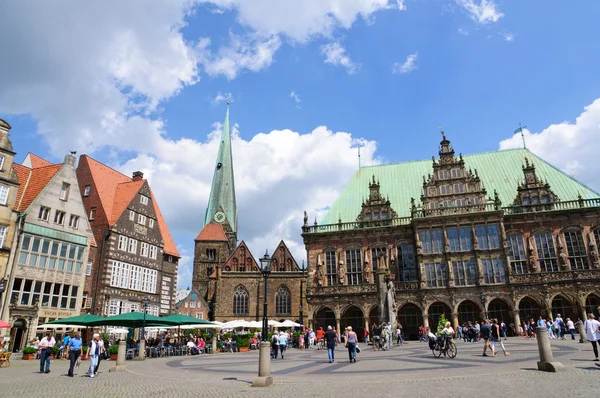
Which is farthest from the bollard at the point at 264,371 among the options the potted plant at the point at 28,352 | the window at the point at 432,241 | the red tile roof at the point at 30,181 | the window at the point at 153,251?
the window at the point at 432,241

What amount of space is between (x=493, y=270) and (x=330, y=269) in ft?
52.3

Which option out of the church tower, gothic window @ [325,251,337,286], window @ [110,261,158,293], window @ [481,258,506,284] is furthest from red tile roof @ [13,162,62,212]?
the church tower

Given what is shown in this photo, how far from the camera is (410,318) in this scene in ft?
139

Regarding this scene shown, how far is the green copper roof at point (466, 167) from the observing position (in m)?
43.2

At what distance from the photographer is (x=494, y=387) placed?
9.38 m

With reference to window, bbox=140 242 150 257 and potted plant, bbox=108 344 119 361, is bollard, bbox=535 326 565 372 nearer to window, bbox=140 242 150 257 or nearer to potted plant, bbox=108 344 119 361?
potted plant, bbox=108 344 119 361

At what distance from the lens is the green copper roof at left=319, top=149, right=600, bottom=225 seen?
43250 millimetres

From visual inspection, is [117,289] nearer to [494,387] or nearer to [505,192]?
[494,387]

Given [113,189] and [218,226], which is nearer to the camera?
[113,189]

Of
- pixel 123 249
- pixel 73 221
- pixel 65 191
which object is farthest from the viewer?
pixel 123 249

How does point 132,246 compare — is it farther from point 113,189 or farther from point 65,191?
point 65,191

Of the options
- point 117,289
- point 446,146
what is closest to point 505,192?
point 446,146

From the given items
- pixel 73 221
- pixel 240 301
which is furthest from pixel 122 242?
pixel 240 301

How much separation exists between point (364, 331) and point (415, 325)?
512 centimetres
